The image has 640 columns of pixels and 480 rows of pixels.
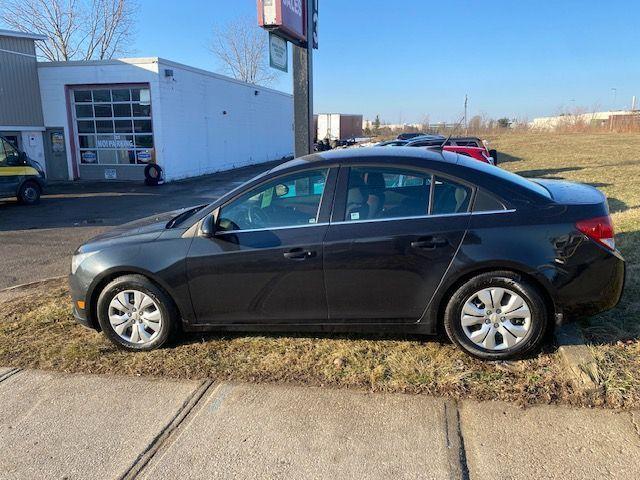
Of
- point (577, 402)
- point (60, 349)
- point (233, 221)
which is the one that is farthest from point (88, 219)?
point (577, 402)

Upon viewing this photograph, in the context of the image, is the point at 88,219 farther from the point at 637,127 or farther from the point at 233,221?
the point at 637,127

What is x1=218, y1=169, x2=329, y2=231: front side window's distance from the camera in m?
3.92

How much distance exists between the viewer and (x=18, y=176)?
1399 centimetres

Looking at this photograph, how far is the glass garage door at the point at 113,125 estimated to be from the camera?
802 inches

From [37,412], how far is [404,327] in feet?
8.55

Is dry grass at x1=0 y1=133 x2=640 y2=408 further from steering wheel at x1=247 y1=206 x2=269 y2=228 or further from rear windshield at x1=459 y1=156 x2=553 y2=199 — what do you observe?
rear windshield at x1=459 y1=156 x2=553 y2=199

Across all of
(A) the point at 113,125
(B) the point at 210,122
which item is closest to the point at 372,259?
(A) the point at 113,125

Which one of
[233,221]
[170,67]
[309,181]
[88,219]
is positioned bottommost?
[88,219]

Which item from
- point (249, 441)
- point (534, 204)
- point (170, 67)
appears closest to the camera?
point (249, 441)

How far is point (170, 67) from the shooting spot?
802 inches

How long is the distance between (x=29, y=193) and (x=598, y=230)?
49.6 feet

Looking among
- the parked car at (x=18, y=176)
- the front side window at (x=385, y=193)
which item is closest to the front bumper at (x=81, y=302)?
the front side window at (x=385, y=193)

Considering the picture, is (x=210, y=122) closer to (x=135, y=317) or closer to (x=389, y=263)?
(x=135, y=317)

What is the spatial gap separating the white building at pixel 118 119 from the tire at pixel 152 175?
26.4 inches
